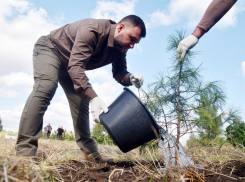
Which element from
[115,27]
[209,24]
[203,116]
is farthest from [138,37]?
[203,116]

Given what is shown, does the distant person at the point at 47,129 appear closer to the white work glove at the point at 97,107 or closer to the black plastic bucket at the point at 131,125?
the white work glove at the point at 97,107

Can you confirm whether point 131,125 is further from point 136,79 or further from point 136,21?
point 136,21

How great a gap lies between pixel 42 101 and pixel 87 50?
58cm

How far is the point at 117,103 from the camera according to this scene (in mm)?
1710

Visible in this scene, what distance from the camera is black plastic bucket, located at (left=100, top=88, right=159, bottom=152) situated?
157cm

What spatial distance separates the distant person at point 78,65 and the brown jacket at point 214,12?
0.55 meters

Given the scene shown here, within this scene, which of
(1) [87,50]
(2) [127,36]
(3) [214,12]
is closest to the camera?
(3) [214,12]

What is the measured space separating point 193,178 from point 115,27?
1448 millimetres

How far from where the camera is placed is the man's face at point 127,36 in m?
2.02

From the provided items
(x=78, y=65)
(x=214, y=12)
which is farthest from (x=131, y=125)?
(x=214, y=12)

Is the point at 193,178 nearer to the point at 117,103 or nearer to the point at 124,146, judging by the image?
the point at 124,146

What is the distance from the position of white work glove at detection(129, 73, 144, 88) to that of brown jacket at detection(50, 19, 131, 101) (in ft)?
0.30

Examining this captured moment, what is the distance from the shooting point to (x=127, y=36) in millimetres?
2023

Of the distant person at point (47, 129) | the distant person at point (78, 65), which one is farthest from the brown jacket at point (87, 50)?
the distant person at point (47, 129)
